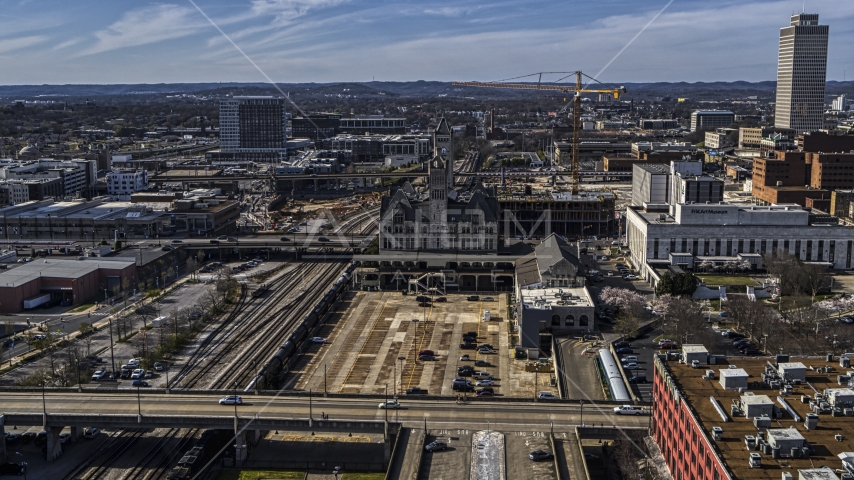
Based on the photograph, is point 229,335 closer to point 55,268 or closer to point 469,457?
point 55,268

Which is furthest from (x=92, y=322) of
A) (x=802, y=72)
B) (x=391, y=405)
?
(x=802, y=72)

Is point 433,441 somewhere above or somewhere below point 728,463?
below

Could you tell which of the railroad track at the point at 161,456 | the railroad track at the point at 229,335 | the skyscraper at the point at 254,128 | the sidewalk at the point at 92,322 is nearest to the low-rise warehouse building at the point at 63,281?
the sidewalk at the point at 92,322

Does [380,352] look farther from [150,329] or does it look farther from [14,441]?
[14,441]

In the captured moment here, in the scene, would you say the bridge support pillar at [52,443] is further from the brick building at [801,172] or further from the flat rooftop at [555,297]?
the brick building at [801,172]

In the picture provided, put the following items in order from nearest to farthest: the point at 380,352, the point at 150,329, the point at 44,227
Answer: the point at 380,352, the point at 150,329, the point at 44,227

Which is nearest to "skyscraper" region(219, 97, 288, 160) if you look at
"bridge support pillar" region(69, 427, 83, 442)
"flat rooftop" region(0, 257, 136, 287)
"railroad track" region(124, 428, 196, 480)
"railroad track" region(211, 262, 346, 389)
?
"railroad track" region(211, 262, 346, 389)

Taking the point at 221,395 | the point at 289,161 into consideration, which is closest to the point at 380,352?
the point at 221,395

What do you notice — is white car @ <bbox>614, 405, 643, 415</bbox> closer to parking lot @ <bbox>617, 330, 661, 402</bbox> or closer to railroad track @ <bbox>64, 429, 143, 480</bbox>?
parking lot @ <bbox>617, 330, 661, 402</bbox>
